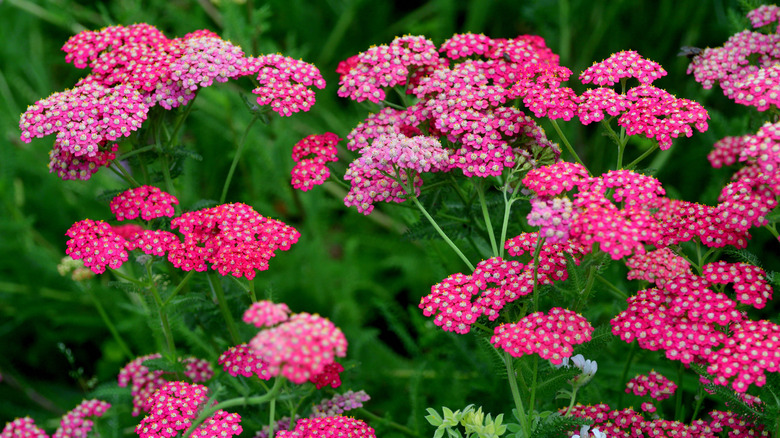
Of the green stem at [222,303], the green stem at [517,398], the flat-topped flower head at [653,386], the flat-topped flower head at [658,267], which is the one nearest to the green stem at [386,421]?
the green stem at [222,303]

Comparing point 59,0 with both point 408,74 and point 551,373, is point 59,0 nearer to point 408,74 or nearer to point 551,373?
point 408,74

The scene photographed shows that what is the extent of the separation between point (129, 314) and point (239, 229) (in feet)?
7.72

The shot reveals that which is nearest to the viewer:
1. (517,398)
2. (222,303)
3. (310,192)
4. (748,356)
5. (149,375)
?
(748,356)

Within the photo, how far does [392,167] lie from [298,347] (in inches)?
32.4

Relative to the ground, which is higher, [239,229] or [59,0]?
[59,0]

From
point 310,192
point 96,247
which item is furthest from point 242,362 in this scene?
point 310,192

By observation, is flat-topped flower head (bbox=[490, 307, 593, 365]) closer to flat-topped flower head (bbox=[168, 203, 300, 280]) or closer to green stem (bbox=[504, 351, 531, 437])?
green stem (bbox=[504, 351, 531, 437])

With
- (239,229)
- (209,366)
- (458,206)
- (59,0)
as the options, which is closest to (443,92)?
(458,206)

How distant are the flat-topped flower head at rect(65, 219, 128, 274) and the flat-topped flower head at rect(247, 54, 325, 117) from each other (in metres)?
0.64

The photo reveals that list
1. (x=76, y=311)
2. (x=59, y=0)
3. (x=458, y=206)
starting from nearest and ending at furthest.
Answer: (x=458, y=206) → (x=76, y=311) → (x=59, y=0)

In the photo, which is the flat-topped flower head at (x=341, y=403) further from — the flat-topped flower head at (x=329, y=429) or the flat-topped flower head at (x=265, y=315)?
the flat-topped flower head at (x=265, y=315)

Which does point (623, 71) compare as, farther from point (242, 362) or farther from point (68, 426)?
point (68, 426)

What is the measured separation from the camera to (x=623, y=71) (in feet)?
8.00

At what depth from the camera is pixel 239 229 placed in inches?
90.0
